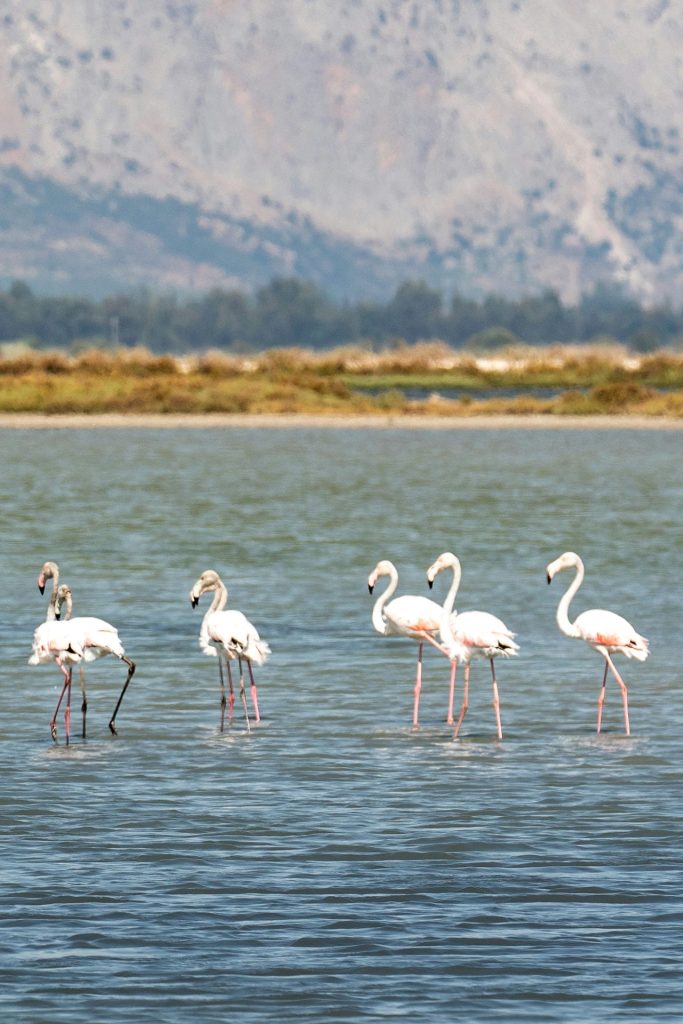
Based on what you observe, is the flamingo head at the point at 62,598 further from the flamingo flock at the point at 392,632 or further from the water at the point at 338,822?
the water at the point at 338,822

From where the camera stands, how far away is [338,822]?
14898mm

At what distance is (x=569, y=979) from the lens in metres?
11.5

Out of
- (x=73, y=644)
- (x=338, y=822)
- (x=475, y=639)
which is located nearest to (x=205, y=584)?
(x=73, y=644)

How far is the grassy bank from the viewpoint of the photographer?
93.5 metres

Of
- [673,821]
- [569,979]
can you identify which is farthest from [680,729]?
[569,979]

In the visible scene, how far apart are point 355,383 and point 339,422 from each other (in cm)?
1658

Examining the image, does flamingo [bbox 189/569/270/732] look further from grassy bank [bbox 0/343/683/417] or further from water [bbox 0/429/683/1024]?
grassy bank [bbox 0/343/683/417]

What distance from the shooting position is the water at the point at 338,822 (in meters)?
11.4

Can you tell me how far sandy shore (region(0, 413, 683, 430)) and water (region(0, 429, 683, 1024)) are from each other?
56.3m

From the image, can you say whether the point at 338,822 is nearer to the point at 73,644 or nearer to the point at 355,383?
the point at 73,644

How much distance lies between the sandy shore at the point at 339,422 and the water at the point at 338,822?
5627cm

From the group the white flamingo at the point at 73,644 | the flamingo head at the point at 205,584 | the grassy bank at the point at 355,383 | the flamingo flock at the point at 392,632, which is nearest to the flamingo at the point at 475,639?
the flamingo flock at the point at 392,632

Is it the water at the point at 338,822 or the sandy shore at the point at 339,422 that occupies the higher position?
the water at the point at 338,822

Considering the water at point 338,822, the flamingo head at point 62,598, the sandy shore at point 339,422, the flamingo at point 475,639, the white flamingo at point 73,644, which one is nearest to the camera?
the water at point 338,822
